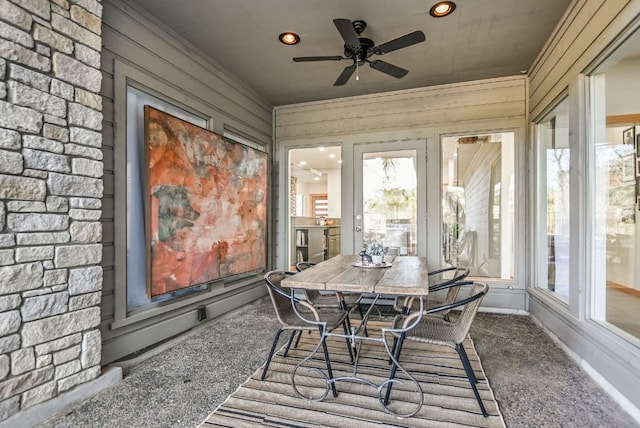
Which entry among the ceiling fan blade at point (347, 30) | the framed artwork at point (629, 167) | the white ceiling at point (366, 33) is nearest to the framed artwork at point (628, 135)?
the framed artwork at point (629, 167)

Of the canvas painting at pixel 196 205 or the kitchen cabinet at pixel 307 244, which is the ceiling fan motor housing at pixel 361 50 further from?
the kitchen cabinet at pixel 307 244

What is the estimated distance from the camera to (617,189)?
10.6 ft

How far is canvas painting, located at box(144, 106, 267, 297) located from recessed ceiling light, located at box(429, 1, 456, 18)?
2.37m

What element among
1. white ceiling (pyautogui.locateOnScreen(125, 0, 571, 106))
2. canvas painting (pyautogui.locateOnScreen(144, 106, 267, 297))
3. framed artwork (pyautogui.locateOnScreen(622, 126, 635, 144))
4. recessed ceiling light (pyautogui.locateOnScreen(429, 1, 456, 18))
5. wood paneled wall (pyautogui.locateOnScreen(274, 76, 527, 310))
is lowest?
canvas painting (pyautogui.locateOnScreen(144, 106, 267, 297))

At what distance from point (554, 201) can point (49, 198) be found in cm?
424

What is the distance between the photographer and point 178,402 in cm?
206

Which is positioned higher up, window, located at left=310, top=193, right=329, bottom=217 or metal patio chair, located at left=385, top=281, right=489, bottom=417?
window, located at left=310, top=193, right=329, bottom=217

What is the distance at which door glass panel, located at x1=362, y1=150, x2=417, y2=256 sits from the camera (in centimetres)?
457

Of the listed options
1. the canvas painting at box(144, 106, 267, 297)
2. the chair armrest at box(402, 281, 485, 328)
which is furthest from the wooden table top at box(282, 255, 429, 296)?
the canvas painting at box(144, 106, 267, 297)

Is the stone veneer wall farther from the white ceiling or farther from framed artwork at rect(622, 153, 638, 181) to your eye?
framed artwork at rect(622, 153, 638, 181)

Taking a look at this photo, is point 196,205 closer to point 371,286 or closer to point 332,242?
point 371,286

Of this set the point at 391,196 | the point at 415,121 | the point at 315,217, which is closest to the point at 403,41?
the point at 415,121

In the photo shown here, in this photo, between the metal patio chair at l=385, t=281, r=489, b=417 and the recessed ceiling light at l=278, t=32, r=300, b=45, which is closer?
the metal patio chair at l=385, t=281, r=489, b=417

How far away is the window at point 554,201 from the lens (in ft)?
10.0
